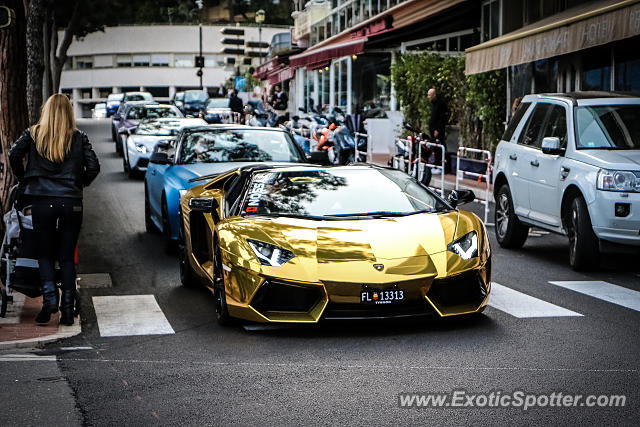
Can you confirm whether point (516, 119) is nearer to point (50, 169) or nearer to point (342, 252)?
A: point (342, 252)

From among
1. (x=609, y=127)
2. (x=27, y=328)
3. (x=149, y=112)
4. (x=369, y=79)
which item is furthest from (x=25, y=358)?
(x=369, y=79)

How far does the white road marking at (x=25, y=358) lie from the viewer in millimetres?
7973

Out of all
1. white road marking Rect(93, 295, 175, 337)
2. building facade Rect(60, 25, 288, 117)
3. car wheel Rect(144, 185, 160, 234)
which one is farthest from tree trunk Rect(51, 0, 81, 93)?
building facade Rect(60, 25, 288, 117)

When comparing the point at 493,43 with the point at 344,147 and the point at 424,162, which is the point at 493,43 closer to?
the point at 424,162

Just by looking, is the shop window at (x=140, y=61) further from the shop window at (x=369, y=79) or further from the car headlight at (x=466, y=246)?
the car headlight at (x=466, y=246)

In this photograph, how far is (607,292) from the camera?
10875 millimetres

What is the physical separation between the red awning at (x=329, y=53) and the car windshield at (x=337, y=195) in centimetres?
2321

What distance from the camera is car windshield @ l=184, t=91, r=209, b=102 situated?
219 ft

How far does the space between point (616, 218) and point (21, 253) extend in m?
6.04

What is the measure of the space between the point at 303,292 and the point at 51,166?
2.39 metres

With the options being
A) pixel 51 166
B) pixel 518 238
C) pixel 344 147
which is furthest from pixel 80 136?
pixel 344 147

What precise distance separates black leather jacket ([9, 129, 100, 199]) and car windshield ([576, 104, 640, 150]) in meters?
5.89

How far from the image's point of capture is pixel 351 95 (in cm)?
4359

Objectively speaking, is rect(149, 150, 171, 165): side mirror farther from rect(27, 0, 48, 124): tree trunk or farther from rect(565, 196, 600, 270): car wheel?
rect(565, 196, 600, 270): car wheel
